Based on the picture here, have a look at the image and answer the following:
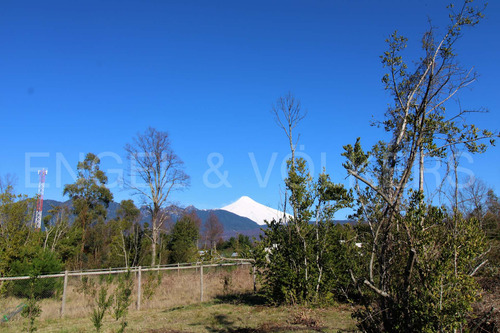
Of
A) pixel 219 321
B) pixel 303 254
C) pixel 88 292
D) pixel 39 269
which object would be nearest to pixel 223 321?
pixel 219 321

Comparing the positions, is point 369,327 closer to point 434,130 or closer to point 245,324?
point 434,130

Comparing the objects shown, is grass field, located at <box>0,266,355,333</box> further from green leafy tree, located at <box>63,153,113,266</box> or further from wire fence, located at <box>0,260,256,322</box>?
green leafy tree, located at <box>63,153,113,266</box>

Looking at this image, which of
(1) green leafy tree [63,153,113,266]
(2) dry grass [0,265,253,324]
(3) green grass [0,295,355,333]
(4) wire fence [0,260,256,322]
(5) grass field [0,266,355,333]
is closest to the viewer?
(3) green grass [0,295,355,333]

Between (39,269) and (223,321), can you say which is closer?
(223,321)

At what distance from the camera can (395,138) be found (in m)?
5.12

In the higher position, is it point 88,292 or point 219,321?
point 88,292

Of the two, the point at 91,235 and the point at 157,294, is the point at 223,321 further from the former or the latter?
the point at 91,235

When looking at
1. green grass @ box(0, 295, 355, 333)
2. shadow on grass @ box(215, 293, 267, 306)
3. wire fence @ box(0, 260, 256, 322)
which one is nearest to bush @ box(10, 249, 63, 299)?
wire fence @ box(0, 260, 256, 322)

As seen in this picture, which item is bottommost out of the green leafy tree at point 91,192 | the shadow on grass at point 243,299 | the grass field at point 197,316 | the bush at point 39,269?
the shadow on grass at point 243,299

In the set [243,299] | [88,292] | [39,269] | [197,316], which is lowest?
[243,299]

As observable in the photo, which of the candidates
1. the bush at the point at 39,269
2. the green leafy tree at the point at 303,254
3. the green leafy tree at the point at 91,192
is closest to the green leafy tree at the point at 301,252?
the green leafy tree at the point at 303,254

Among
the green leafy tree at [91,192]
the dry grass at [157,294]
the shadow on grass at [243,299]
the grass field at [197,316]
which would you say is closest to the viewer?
the grass field at [197,316]

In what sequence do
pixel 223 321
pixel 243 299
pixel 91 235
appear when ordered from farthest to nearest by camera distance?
pixel 91 235 < pixel 243 299 < pixel 223 321

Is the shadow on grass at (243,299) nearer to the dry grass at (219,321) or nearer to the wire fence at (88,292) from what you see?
the wire fence at (88,292)
